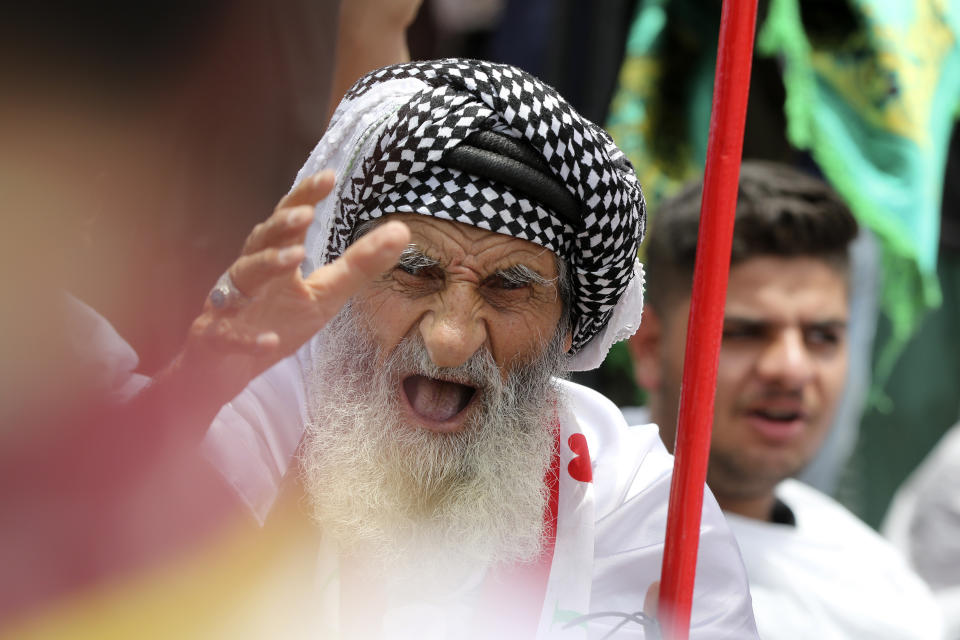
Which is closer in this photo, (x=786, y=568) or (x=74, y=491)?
(x=74, y=491)

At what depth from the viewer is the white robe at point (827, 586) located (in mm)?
3006

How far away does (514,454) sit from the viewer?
206 cm

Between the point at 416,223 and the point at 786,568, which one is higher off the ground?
the point at 416,223

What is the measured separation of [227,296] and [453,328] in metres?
0.47

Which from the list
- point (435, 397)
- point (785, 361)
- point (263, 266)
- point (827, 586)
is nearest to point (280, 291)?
point (263, 266)

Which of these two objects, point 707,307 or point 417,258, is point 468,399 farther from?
point 707,307

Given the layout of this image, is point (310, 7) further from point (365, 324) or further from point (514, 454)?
point (514, 454)

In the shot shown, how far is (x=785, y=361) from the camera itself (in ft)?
9.70

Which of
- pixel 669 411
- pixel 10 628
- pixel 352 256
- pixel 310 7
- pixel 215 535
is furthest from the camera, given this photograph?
pixel 669 411

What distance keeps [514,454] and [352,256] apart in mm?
727

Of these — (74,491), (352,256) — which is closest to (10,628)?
(74,491)

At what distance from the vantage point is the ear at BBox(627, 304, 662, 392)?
317 cm

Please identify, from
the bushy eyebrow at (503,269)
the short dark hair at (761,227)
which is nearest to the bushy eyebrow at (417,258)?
the bushy eyebrow at (503,269)

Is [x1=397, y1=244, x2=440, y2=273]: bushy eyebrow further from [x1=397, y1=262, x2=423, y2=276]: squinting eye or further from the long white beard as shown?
the long white beard
